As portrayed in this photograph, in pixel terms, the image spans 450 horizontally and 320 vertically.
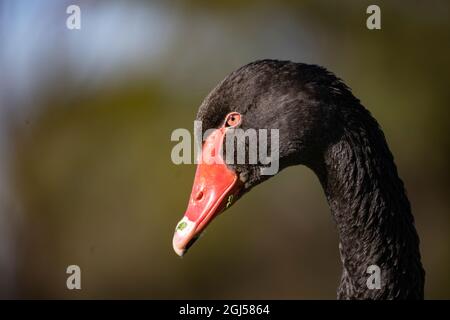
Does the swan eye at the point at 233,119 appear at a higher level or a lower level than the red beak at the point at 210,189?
higher

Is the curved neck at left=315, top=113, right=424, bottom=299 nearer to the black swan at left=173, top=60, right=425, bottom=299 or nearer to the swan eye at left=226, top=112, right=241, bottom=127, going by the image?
the black swan at left=173, top=60, right=425, bottom=299

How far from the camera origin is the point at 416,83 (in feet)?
17.4

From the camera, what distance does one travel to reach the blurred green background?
16.5ft

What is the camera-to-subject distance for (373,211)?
1953 mm

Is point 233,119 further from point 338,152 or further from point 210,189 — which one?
point 338,152

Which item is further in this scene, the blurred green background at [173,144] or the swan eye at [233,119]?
the blurred green background at [173,144]

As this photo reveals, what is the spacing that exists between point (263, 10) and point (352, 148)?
365 centimetres

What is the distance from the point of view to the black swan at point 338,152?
1933mm
